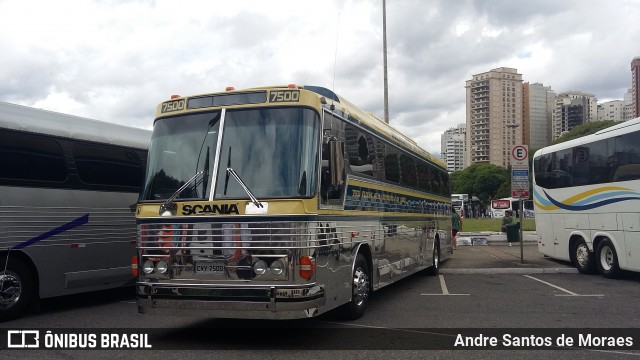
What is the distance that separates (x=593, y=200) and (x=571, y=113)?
269 feet

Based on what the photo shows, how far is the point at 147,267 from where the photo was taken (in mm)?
6941

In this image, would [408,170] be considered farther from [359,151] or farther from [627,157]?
[627,157]

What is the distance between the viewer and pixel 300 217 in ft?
21.1

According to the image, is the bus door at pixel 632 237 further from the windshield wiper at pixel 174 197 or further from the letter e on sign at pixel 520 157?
the windshield wiper at pixel 174 197

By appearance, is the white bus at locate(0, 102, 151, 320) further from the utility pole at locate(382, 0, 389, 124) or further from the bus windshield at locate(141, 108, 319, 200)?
the utility pole at locate(382, 0, 389, 124)

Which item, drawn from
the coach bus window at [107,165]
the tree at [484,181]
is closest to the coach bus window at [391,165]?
the coach bus window at [107,165]

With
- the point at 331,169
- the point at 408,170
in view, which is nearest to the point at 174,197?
the point at 331,169

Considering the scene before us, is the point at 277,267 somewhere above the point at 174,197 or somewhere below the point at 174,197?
below

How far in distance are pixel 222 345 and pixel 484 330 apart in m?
3.61

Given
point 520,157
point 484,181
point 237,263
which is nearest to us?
point 237,263

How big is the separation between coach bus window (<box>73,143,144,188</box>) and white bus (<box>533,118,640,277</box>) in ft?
36.2

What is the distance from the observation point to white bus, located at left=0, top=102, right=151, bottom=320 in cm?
866

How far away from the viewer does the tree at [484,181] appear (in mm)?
93438

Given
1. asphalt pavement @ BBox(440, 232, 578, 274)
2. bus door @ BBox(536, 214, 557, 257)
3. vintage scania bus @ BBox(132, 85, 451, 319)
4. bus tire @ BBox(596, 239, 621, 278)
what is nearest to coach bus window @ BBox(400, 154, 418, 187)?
vintage scania bus @ BBox(132, 85, 451, 319)
